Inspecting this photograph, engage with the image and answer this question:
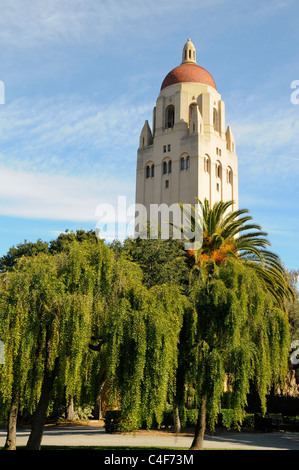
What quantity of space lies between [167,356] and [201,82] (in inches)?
1757

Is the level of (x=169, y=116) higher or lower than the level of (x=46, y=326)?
higher

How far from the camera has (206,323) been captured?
55.5 feet

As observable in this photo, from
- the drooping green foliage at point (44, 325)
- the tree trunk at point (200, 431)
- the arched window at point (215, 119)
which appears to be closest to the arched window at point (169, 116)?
the arched window at point (215, 119)

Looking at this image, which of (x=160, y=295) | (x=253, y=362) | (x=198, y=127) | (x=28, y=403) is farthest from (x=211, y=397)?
(x=198, y=127)

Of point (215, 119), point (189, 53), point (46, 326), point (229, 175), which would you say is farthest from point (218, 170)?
point (46, 326)

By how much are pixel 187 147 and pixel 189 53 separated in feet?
44.3

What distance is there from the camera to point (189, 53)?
187 feet

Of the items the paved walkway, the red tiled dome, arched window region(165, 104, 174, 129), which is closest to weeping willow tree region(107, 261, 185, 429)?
the paved walkway

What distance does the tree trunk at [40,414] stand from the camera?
1429cm

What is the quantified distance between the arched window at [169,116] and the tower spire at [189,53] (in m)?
6.55

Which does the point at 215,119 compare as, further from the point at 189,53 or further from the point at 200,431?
the point at 200,431

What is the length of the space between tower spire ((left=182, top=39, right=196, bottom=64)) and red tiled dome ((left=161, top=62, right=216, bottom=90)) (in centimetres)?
154

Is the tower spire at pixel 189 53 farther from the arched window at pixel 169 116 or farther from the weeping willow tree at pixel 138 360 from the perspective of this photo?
the weeping willow tree at pixel 138 360
